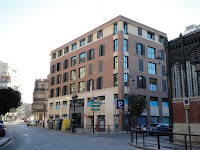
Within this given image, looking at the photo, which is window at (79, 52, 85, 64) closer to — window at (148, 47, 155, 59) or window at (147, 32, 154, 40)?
window at (148, 47, 155, 59)

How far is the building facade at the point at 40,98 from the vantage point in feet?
275

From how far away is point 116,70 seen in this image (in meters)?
39.5

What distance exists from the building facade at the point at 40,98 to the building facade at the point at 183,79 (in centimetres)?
7201

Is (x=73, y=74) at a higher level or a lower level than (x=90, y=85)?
higher

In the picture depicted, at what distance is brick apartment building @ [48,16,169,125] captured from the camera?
39469 mm

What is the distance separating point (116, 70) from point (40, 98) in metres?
54.9

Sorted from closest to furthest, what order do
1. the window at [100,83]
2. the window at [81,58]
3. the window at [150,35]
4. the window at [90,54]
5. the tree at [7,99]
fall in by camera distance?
the tree at [7,99] < the window at [100,83] < the window at [150,35] < the window at [90,54] < the window at [81,58]

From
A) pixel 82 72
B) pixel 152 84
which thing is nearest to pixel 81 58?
pixel 82 72

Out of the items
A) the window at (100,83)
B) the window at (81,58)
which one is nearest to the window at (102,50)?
the window at (100,83)

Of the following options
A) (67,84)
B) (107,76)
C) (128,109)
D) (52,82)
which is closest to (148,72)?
(107,76)

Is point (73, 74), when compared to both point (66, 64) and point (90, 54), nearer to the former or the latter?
point (66, 64)

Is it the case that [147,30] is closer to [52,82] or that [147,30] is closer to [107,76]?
[107,76]

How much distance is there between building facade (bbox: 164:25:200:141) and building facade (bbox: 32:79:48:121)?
72.0 meters

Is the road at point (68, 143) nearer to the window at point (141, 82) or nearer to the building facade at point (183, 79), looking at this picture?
the building facade at point (183, 79)
